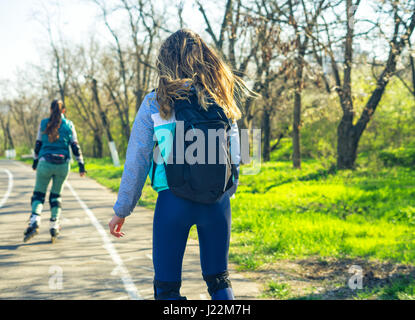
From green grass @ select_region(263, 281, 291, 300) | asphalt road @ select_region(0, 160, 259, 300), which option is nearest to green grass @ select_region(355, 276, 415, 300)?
green grass @ select_region(263, 281, 291, 300)

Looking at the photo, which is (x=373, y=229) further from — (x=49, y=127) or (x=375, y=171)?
(x=375, y=171)

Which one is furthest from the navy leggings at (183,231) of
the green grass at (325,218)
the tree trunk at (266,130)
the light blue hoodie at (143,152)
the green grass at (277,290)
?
the tree trunk at (266,130)

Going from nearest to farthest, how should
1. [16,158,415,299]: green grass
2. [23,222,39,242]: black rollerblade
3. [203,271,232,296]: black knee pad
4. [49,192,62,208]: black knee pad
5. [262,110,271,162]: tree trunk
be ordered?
[203,271,232,296]: black knee pad → [16,158,415,299]: green grass → [23,222,39,242]: black rollerblade → [49,192,62,208]: black knee pad → [262,110,271,162]: tree trunk

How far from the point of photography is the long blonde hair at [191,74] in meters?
2.42

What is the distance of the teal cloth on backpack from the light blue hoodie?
188 inches

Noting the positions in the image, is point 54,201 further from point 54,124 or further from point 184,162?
point 184,162

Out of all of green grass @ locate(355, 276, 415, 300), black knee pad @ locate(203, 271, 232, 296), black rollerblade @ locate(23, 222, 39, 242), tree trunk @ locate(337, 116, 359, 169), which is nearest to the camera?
black knee pad @ locate(203, 271, 232, 296)

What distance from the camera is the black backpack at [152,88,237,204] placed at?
7.62 ft

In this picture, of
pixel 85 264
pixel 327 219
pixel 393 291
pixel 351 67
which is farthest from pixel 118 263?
pixel 351 67

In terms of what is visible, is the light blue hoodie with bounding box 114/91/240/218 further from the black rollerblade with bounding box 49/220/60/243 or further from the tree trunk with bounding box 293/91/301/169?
the tree trunk with bounding box 293/91/301/169

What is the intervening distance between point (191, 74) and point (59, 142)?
4.98 m

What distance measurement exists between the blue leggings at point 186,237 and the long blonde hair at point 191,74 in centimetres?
50

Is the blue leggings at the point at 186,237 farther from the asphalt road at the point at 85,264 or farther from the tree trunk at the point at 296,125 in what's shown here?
the tree trunk at the point at 296,125

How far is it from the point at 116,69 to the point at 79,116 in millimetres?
12901
